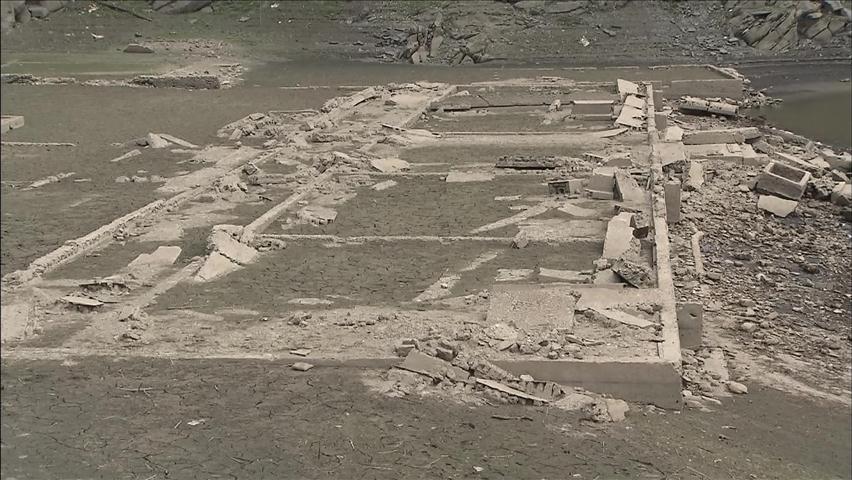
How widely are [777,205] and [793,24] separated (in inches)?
621

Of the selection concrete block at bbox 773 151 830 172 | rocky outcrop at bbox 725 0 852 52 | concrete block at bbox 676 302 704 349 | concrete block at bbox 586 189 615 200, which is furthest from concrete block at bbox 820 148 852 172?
rocky outcrop at bbox 725 0 852 52

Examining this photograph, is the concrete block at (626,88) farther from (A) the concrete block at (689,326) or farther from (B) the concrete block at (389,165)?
(A) the concrete block at (689,326)

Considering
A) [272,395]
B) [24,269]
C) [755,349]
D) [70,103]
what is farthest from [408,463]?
[70,103]

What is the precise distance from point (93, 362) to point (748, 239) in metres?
6.61

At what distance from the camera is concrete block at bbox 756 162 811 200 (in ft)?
34.6

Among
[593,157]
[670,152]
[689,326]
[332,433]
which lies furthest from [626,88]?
[332,433]

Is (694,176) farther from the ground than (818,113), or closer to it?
farther from the ground

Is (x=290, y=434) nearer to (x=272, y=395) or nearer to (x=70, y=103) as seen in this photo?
(x=272, y=395)

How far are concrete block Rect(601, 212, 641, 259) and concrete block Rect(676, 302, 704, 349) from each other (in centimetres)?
115

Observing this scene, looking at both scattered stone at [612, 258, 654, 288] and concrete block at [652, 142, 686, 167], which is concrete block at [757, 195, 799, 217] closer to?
concrete block at [652, 142, 686, 167]

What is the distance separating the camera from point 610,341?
5.53 m

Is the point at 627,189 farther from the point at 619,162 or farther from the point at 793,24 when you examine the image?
the point at 793,24

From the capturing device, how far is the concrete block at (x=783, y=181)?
10531 millimetres

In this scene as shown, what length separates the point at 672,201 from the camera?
923cm
